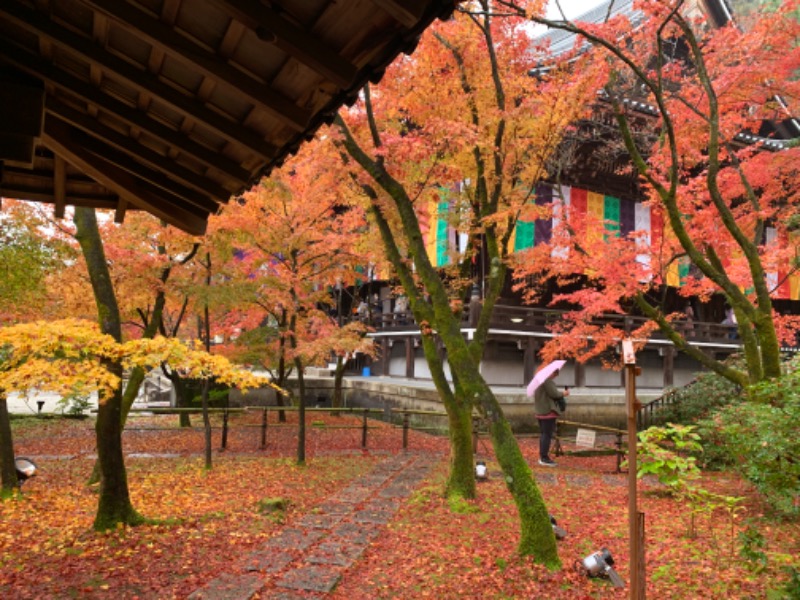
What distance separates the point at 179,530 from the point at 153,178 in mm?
4936

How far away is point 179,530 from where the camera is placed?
23.0 ft

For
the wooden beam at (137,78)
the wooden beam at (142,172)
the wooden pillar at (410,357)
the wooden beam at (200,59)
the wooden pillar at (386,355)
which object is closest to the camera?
the wooden beam at (200,59)

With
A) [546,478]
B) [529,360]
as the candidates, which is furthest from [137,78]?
[529,360]

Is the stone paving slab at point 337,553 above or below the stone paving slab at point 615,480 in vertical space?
above

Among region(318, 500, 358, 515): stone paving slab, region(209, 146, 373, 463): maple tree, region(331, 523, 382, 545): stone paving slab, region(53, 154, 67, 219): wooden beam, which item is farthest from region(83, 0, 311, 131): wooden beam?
region(209, 146, 373, 463): maple tree

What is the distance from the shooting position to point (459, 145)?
832 centimetres

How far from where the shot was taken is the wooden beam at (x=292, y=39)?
2209 millimetres

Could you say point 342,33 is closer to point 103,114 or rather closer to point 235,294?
point 103,114

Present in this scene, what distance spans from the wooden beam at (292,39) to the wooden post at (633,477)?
9.41ft

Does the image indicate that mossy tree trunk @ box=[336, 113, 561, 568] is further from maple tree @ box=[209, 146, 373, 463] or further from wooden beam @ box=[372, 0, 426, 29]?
wooden beam @ box=[372, 0, 426, 29]

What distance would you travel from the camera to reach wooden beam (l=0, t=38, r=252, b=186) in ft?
9.48

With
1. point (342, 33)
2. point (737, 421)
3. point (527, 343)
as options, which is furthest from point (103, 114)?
point (527, 343)

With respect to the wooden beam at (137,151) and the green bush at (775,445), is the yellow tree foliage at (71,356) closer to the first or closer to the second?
the wooden beam at (137,151)

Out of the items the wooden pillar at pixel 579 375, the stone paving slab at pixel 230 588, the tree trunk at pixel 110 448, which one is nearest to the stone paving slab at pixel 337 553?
the stone paving slab at pixel 230 588
